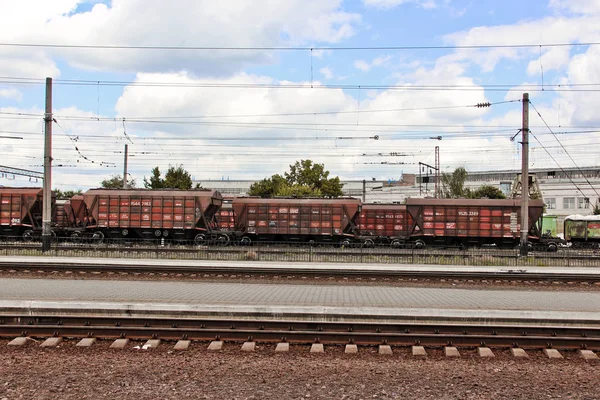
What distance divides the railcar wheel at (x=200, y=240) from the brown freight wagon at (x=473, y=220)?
41.6ft

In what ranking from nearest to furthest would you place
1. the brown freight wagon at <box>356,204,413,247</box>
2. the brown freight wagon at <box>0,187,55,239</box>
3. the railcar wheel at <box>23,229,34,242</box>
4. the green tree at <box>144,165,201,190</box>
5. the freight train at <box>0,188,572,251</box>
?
the railcar wheel at <box>23,229,34,242</box> < the freight train at <box>0,188,572,251</box> < the brown freight wagon at <box>0,187,55,239</box> < the brown freight wagon at <box>356,204,413,247</box> < the green tree at <box>144,165,201,190</box>

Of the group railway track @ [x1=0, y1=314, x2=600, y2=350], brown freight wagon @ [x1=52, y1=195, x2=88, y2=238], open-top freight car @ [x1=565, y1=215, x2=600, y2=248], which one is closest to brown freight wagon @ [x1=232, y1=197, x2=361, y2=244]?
brown freight wagon @ [x1=52, y1=195, x2=88, y2=238]

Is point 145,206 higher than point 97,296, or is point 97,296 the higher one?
point 145,206

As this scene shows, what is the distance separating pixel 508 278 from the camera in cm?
1947

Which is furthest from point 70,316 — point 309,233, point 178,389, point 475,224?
point 475,224

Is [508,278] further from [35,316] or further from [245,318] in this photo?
[35,316]

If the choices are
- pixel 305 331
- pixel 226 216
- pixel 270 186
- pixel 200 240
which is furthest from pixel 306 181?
pixel 305 331

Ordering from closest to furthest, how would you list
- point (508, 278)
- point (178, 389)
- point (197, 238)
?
point (178, 389)
point (508, 278)
point (197, 238)

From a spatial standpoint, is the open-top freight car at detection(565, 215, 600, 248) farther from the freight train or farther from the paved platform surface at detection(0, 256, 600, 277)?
the paved platform surface at detection(0, 256, 600, 277)

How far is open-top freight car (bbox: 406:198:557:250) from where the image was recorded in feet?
108

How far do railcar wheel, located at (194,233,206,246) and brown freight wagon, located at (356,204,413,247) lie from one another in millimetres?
10090

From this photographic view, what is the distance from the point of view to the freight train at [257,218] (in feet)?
106

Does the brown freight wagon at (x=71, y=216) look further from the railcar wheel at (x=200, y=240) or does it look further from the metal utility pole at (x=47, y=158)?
the railcar wheel at (x=200, y=240)

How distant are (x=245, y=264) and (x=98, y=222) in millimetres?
14021
